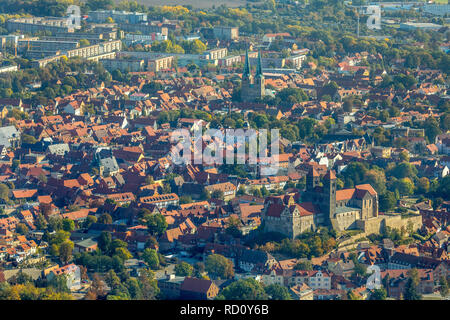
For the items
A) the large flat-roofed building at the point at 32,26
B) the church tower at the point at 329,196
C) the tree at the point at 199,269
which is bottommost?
the large flat-roofed building at the point at 32,26

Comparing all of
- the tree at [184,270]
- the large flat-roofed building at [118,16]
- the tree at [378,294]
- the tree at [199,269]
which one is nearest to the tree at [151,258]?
the tree at [184,270]

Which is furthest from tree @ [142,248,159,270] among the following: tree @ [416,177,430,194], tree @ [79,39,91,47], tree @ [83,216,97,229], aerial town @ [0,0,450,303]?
tree @ [79,39,91,47]

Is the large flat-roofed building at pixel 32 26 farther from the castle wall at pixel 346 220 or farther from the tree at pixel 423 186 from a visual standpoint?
the castle wall at pixel 346 220

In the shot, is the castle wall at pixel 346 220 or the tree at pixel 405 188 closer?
→ the castle wall at pixel 346 220

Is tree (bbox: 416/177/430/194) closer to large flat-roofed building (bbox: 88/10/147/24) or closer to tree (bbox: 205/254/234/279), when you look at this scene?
tree (bbox: 205/254/234/279)

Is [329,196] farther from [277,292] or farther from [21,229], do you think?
[21,229]
